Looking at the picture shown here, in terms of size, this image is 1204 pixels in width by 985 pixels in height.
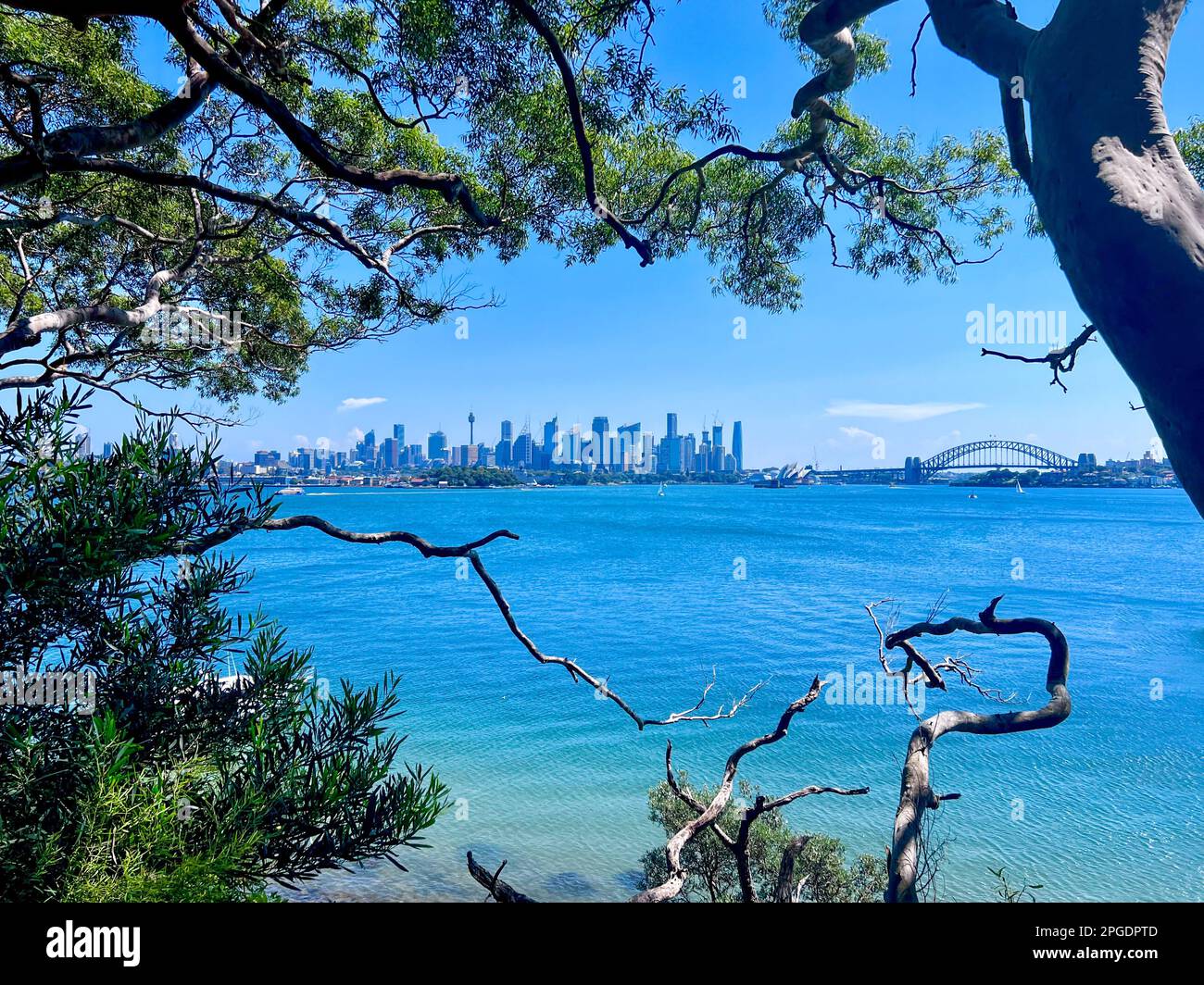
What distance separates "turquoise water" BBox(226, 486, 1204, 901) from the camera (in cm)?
855

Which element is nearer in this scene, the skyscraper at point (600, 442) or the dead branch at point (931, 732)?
the dead branch at point (931, 732)

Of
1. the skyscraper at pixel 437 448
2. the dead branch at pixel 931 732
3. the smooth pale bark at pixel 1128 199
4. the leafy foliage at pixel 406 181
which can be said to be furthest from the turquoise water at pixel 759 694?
the skyscraper at pixel 437 448

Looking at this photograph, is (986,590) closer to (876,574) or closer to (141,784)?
(876,574)

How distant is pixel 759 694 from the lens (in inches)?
602

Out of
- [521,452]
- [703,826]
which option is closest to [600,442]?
[521,452]

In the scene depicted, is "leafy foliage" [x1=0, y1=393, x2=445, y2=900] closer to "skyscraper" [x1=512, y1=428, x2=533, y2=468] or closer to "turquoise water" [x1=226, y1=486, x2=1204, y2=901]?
"turquoise water" [x1=226, y1=486, x2=1204, y2=901]

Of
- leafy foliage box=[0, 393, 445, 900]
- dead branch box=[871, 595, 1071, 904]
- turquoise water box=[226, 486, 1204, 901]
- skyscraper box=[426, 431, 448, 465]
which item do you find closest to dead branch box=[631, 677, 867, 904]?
dead branch box=[871, 595, 1071, 904]

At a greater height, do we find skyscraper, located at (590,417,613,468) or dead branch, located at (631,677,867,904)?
skyscraper, located at (590,417,613,468)

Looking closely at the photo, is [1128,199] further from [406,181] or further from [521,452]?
[521,452]

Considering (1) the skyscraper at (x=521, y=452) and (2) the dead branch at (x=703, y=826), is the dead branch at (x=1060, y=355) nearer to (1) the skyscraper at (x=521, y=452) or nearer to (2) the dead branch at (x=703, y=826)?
(2) the dead branch at (x=703, y=826)

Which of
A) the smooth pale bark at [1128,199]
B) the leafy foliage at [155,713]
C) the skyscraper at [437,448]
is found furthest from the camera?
the skyscraper at [437,448]

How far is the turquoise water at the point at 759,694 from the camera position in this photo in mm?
8555

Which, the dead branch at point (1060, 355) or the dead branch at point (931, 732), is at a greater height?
the dead branch at point (1060, 355)
